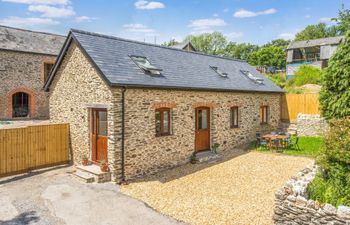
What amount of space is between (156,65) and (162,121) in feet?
9.71

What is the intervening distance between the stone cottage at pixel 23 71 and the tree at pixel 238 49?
5884 cm

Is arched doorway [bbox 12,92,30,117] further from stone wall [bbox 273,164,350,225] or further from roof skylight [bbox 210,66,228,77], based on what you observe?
stone wall [bbox 273,164,350,225]

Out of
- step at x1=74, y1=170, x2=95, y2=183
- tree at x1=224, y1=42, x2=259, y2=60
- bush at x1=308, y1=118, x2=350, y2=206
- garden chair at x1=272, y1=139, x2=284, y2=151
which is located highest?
tree at x1=224, y1=42, x2=259, y2=60

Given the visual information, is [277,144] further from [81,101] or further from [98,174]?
[81,101]

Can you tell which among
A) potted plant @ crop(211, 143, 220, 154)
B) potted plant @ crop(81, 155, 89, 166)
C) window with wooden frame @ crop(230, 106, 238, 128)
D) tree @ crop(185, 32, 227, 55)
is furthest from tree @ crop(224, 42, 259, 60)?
potted plant @ crop(81, 155, 89, 166)

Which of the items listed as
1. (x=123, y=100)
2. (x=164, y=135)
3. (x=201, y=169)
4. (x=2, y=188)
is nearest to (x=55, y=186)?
(x=2, y=188)

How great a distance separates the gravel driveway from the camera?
7.06 metres

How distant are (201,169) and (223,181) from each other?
172 cm

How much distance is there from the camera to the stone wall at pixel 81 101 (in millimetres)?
9552

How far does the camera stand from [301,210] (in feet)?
19.7

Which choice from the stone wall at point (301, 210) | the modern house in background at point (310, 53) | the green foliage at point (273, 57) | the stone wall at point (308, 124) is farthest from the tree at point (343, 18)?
the green foliage at point (273, 57)

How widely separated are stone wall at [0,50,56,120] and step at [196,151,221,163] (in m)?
18.1

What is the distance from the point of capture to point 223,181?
9914 mm

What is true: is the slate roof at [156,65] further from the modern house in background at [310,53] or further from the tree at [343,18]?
the modern house in background at [310,53]
